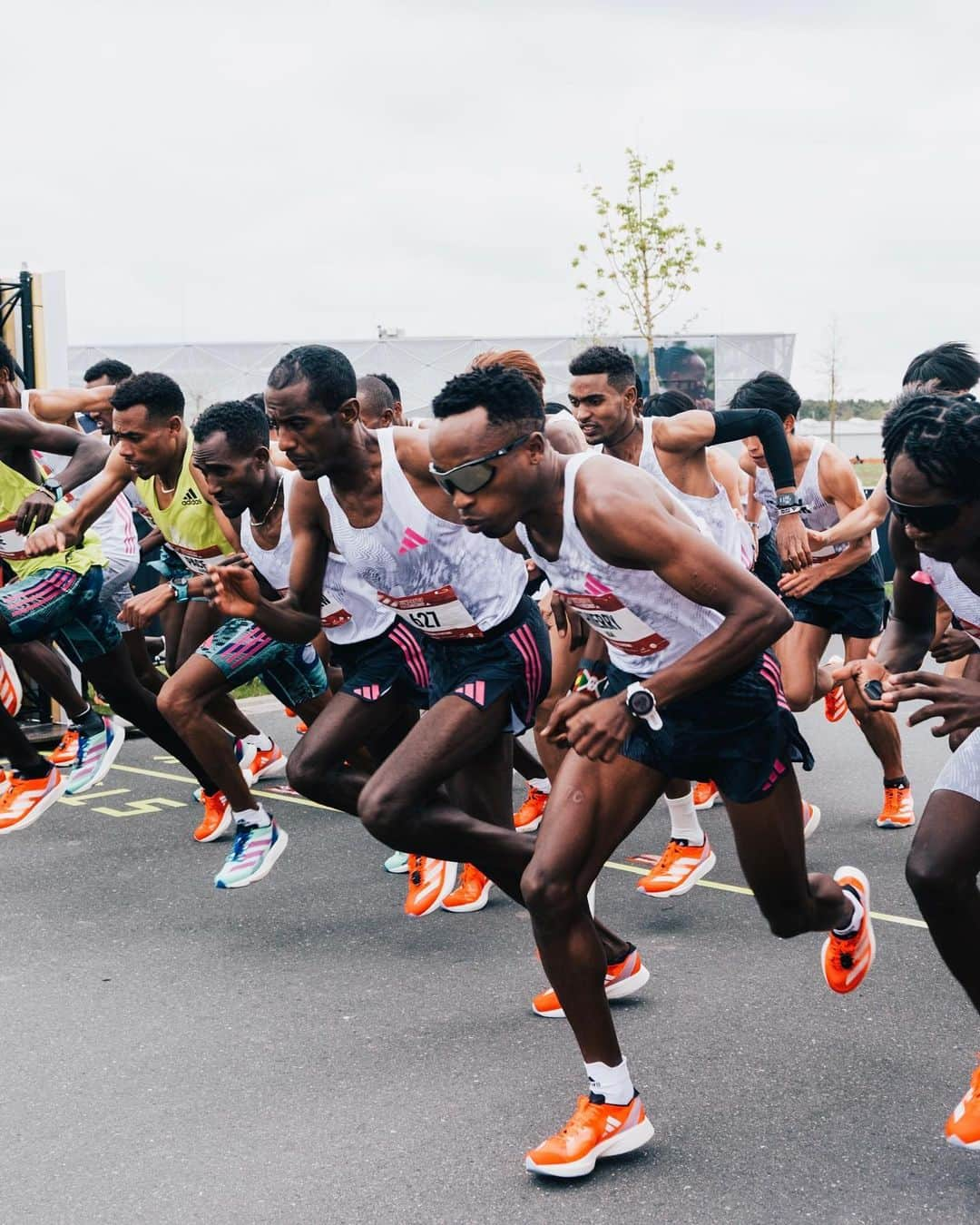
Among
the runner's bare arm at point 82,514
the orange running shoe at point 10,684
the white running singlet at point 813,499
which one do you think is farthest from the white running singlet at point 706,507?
the orange running shoe at point 10,684

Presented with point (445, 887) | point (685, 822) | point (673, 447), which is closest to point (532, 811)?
point (685, 822)

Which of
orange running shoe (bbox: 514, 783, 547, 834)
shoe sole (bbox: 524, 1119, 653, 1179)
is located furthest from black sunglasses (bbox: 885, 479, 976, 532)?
orange running shoe (bbox: 514, 783, 547, 834)

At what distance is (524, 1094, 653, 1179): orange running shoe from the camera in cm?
341

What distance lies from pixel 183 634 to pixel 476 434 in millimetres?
3685

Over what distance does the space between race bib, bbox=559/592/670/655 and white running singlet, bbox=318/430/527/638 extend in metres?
1.01

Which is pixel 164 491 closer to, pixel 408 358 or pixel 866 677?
pixel 866 677

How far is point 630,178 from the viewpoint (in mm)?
23750

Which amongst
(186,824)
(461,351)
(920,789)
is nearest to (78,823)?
(186,824)

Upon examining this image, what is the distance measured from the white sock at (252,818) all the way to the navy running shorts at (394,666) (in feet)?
3.06

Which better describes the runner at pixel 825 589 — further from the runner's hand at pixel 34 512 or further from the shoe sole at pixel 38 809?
the shoe sole at pixel 38 809

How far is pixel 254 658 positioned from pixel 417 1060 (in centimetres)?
221

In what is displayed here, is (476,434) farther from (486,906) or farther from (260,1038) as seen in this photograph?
(486,906)

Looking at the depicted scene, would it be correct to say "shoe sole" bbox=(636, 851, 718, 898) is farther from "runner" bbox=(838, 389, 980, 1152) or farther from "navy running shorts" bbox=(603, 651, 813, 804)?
"runner" bbox=(838, 389, 980, 1152)

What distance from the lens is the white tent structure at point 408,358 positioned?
32938 millimetres
